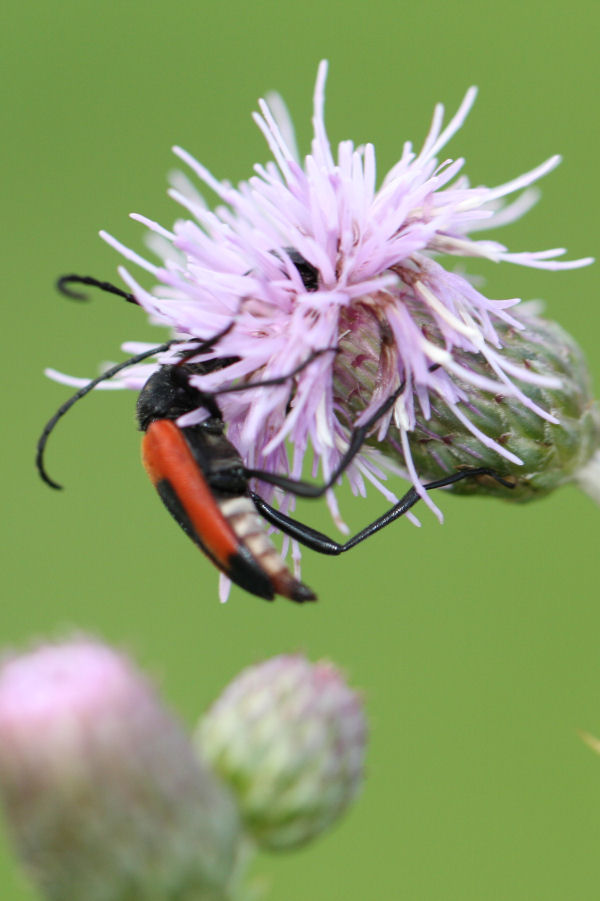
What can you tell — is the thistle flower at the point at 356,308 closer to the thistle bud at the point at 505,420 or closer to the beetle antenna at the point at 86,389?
the thistle bud at the point at 505,420

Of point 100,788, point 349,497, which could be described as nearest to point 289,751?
point 100,788

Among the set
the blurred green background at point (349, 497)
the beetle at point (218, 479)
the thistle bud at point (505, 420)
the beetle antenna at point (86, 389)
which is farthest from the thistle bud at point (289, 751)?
the blurred green background at point (349, 497)

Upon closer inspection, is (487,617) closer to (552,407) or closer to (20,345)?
(552,407)

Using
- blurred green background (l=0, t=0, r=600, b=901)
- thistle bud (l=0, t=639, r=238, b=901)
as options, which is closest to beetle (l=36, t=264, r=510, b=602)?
thistle bud (l=0, t=639, r=238, b=901)

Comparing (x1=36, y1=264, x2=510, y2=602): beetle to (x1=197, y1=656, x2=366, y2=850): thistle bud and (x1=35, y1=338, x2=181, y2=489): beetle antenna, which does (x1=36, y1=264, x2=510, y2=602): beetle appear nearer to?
(x1=35, y1=338, x2=181, y2=489): beetle antenna

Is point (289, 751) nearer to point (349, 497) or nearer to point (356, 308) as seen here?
point (356, 308)

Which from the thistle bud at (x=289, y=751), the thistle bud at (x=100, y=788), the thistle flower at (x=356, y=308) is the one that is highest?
the thistle flower at (x=356, y=308)

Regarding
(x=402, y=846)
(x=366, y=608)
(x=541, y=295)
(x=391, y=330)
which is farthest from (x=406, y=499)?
(x=541, y=295)

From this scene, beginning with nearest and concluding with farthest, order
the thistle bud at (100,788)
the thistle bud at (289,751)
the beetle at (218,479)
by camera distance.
Answer: the thistle bud at (100,788) < the thistle bud at (289,751) < the beetle at (218,479)
